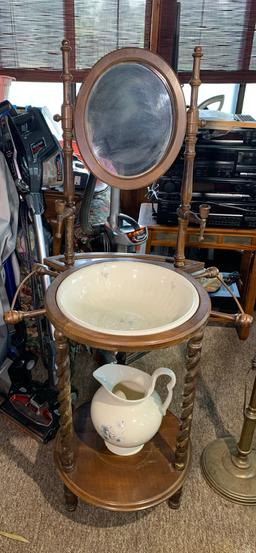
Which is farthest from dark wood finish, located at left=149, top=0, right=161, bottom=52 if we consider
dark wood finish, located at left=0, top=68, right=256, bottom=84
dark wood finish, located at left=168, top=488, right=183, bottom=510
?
dark wood finish, located at left=168, top=488, right=183, bottom=510

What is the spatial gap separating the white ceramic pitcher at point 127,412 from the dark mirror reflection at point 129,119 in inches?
24.6

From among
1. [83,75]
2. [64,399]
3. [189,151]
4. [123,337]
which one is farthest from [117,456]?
[83,75]

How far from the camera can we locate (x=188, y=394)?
43.2 inches

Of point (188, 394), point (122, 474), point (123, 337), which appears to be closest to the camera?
point (123, 337)

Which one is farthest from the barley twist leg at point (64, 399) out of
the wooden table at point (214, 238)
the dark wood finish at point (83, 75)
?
the dark wood finish at point (83, 75)

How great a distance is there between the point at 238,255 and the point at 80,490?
5.68ft

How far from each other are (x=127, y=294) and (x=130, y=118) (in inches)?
20.3

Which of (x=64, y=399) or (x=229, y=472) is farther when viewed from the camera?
(x=229, y=472)

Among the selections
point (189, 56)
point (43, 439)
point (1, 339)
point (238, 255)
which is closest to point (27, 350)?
point (1, 339)

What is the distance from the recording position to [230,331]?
2215mm

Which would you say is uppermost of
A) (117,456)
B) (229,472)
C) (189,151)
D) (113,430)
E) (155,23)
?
(155,23)

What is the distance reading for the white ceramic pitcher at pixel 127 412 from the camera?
1.16 m

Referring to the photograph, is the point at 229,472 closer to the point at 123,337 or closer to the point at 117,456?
the point at 117,456

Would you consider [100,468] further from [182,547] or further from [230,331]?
[230,331]
